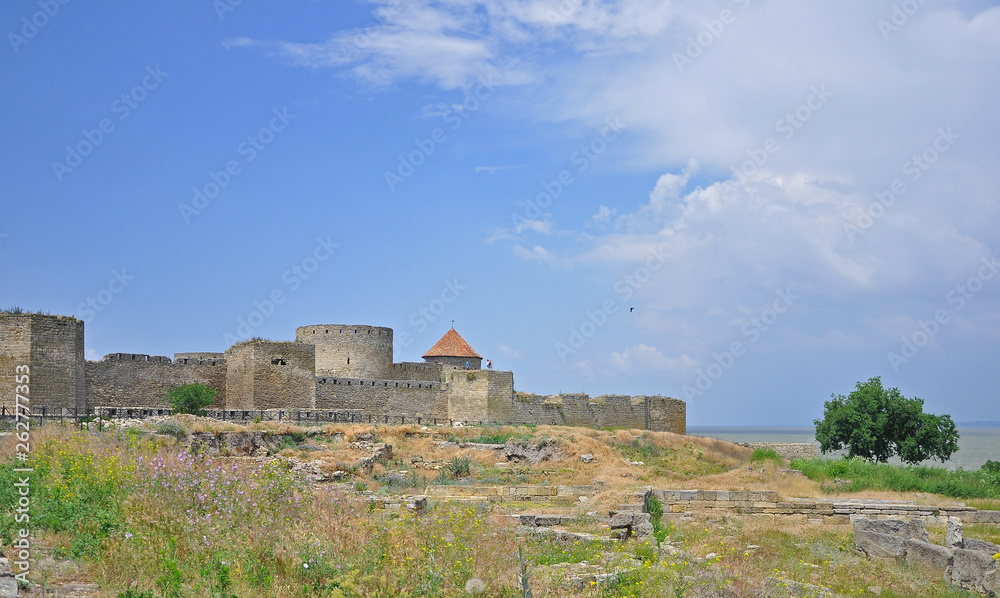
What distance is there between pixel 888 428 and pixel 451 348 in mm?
21721

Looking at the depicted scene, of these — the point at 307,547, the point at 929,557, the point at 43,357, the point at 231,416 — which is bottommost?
the point at 929,557

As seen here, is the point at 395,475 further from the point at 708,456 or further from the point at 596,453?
the point at 708,456

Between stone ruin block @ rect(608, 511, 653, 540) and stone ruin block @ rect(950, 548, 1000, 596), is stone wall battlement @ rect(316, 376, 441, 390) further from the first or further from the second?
stone ruin block @ rect(950, 548, 1000, 596)

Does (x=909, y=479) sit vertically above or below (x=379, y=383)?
below

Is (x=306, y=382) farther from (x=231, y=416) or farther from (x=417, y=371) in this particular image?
(x=417, y=371)

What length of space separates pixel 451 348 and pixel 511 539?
37.4 meters

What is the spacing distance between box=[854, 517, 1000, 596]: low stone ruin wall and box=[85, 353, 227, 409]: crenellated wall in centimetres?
2411

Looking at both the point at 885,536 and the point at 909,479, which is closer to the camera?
the point at 885,536

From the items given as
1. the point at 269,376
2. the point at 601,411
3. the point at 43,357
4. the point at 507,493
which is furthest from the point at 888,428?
the point at 43,357

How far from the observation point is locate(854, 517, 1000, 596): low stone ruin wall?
9055mm

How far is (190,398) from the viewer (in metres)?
29.2

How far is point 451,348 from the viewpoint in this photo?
45500mm

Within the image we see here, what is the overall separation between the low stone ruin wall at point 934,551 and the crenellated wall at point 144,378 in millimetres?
24109

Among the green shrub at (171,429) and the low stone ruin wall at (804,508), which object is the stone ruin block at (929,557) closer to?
the low stone ruin wall at (804,508)
